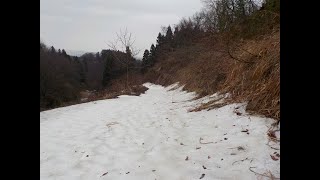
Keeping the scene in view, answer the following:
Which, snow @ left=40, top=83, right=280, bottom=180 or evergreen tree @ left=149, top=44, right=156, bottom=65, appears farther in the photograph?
evergreen tree @ left=149, top=44, right=156, bottom=65

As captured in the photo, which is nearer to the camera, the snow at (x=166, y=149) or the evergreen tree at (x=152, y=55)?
the snow at (x=166, y=149)

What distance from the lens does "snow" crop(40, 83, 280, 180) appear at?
2.87m

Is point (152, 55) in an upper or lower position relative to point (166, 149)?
upper

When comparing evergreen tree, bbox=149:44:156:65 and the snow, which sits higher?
evergreen tree, bbox=149:44:156:65

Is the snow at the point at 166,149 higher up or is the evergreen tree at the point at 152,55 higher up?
the evergreen tree at the point at 152,55

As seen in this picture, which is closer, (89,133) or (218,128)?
(218,128)

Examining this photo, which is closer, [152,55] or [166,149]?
[166,149]

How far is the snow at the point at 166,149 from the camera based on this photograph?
287cm

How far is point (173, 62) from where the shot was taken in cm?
3412

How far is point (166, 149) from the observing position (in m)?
3.67
